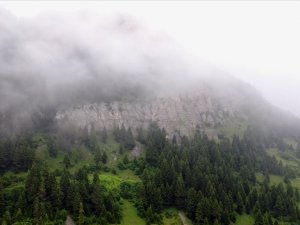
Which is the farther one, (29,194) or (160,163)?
(160,163)

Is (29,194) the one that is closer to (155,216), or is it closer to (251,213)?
(155,216)

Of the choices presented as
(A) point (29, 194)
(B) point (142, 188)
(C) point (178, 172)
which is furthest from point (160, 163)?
(A) point (29, 194)

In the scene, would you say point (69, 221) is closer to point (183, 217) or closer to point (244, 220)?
point (183, 217)

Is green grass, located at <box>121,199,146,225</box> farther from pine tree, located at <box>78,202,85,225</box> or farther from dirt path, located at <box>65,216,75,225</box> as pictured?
dirt path, located at <box>65,216,75,225</box>

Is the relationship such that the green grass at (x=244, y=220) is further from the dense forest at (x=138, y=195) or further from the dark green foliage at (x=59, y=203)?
the dark green foliage at (x=59, y=203)

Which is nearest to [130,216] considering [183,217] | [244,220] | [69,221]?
[183,217]

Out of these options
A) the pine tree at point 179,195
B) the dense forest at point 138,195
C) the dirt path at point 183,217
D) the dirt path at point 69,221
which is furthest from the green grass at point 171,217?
the dirt path at point 69,221
